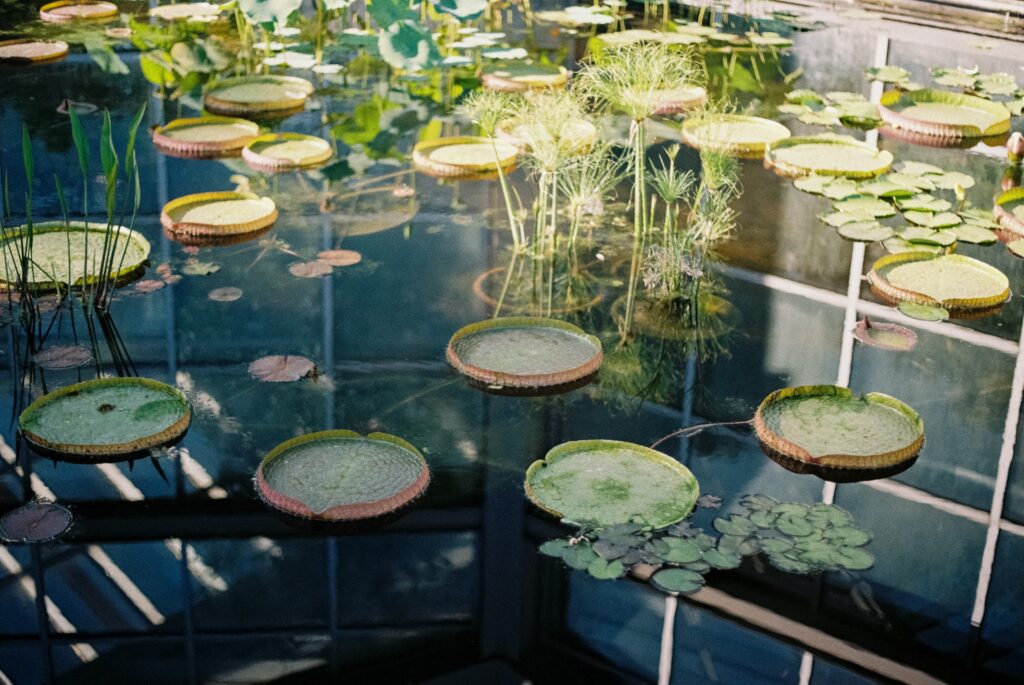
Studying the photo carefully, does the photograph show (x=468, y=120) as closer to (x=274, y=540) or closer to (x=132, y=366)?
(x=132, y=366)

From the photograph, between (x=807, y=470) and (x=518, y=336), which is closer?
(x=807, y=470)

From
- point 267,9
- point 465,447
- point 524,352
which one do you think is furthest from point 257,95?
point 465,447

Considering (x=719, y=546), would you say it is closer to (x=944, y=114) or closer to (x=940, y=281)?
(x=940, y=281)

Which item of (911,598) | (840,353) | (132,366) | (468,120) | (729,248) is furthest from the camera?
(468,120)

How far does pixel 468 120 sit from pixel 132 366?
2.79 meters

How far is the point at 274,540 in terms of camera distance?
294cm

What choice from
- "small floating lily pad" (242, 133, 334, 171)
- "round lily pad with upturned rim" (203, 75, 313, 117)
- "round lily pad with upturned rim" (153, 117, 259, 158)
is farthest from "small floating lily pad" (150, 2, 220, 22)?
"small floating lily pad" (242, 133, 334, 171)

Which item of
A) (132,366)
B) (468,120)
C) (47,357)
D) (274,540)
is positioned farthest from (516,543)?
(468,120)

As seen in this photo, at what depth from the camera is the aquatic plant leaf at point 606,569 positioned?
2775 millimetres

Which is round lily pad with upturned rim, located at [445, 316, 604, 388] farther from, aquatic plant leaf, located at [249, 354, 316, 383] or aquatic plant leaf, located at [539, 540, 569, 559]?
aquatic plant leaf, located at [539, 540, 569, 559]

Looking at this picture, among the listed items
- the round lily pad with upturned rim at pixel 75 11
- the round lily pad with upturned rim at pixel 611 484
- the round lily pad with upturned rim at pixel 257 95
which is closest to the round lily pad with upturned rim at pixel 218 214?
the round lily pad with upturned rim at pixel 257 95

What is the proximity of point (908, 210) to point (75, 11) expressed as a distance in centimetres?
Result: 543

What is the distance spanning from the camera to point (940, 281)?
429 cm

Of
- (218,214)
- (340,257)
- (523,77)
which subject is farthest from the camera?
(523,77)
